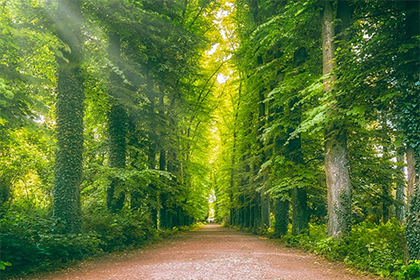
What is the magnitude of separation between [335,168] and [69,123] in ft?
27.9

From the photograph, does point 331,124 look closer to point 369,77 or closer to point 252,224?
point 369,77

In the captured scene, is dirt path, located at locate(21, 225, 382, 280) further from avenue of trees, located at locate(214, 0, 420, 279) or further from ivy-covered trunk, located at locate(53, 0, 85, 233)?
ivy-covered trunk, located at locate(53, 0, 85, 233)

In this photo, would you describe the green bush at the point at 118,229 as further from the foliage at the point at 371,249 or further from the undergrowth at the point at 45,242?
the foliage at the point at 371,249

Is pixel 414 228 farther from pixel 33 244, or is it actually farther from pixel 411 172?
pixel 33 244

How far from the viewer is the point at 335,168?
866 centimetres

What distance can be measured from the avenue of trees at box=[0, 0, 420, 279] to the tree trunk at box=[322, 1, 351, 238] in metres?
0.04

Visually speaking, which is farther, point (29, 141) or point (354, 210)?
point (29, 141)

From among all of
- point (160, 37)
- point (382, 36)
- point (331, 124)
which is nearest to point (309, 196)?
point (331, 124)

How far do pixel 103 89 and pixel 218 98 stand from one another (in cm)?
1530

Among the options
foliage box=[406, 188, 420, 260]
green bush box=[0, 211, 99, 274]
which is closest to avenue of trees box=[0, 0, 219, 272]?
green bush box=[0, 211, 99, 274]

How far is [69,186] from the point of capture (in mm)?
8289

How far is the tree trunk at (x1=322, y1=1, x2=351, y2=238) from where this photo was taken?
835cm

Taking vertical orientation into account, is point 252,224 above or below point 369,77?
below

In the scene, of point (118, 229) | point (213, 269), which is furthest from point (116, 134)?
point (213, 269)
